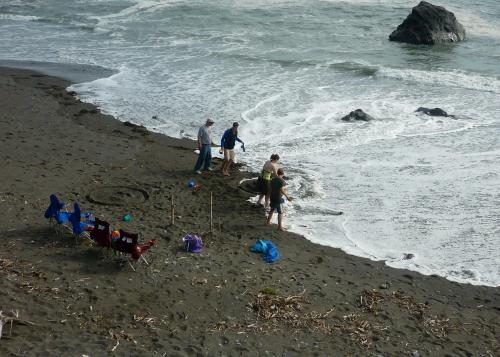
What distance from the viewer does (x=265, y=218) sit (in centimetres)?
1293

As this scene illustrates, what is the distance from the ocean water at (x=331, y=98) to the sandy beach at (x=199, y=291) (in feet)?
3.66

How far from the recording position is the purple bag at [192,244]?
10.8 m

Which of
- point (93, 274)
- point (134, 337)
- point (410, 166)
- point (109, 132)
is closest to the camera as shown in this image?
point (134, 337)

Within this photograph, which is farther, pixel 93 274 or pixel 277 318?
pixel 93 274

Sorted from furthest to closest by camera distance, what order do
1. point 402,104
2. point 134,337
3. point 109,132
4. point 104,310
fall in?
point 402,104 → point 109,132 → point 104,310 → point 134,337

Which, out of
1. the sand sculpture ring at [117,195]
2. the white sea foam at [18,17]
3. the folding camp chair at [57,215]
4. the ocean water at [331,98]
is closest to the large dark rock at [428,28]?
the ocean water at [331,98]

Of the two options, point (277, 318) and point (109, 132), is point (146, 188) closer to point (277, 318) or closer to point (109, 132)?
point (109, 132)

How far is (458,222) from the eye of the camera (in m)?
13.0

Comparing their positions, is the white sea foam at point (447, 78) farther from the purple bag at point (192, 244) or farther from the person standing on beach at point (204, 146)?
the purple bag at point (192, 244)

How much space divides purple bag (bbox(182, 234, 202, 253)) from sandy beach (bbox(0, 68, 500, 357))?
18 cm

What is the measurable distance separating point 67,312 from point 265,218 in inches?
212

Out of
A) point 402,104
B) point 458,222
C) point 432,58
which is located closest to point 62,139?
point 458,222

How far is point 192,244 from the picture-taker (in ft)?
35.3

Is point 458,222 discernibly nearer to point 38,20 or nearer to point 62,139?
point 62,139
